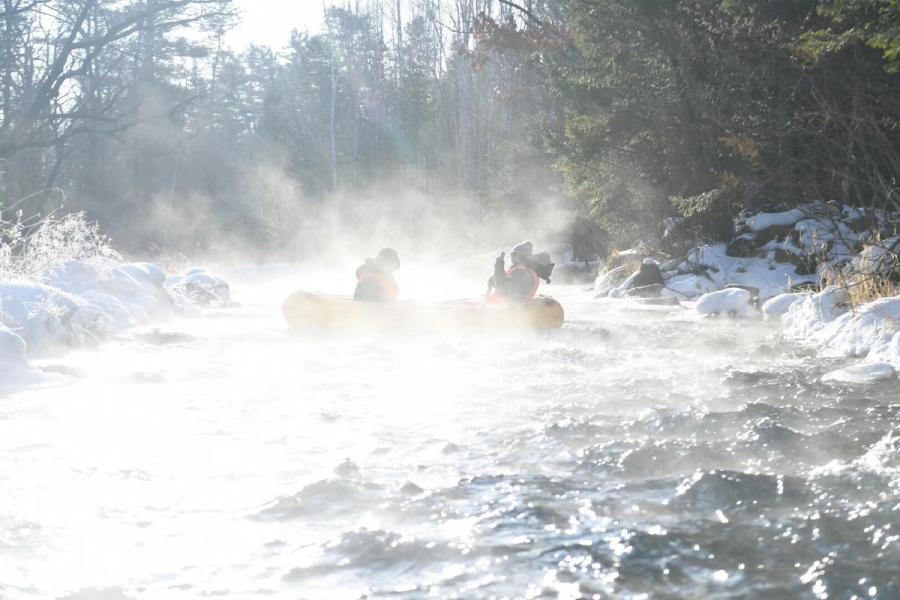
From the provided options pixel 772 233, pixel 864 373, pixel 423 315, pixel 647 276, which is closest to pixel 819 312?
pixel 864 373

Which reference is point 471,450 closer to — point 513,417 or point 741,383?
point 513,417

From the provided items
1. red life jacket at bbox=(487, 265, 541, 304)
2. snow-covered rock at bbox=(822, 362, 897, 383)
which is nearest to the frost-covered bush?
red life jacket at bbox=(487, 265, 541, 304)

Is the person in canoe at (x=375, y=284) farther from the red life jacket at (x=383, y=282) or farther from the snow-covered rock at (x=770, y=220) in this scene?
the snow-covered rock at (x=770, y=220)

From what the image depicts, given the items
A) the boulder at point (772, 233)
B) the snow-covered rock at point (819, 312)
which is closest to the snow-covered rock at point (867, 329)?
the snow-covered rock at point (819, 312)

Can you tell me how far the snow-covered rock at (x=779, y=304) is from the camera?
11.9m

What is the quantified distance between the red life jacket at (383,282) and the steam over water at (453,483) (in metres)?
3.84

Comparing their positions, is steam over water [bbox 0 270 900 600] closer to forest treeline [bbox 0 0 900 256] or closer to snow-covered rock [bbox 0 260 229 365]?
snow-covered rock [bbox 0 260 229 365]

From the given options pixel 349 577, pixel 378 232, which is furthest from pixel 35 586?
pixel 378 232

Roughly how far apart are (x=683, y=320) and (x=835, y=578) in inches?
362

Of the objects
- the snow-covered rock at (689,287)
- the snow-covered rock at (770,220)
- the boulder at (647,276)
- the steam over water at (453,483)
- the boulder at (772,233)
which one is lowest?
the steam over water at (453,483)

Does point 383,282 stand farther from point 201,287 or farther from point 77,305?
point 201,287

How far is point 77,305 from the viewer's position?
395 inches

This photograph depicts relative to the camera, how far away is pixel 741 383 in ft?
23.7

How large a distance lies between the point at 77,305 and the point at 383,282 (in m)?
3.95
